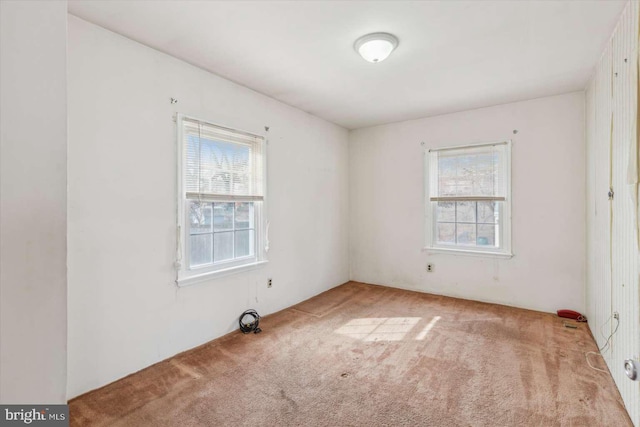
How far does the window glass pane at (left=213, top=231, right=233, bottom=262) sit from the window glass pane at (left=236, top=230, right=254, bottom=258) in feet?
0.32

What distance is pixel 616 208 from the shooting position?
2.14 metres

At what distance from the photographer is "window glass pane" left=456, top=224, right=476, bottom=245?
3.98m

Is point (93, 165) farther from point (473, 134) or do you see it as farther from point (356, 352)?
point (473, 134)

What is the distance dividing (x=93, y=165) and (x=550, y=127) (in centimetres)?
448

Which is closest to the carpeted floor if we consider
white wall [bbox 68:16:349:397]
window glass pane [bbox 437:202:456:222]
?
A: white wall [bbox 68:16:349:397]

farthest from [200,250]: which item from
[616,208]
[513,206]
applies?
[513,206]

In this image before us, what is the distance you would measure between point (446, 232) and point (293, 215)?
2.12 m

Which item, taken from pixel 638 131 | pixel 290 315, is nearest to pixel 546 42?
pixel 638 131

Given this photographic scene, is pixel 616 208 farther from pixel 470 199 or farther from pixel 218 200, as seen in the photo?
pixel 218 200

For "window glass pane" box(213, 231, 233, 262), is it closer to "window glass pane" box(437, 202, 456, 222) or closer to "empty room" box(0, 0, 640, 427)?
"empty room" box(0, 0, 640, 427)

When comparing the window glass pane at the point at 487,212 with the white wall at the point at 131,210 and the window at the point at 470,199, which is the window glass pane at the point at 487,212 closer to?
the window at the point at 470,199

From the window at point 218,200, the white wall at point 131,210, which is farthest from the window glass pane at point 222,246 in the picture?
the white wall at point 131,210

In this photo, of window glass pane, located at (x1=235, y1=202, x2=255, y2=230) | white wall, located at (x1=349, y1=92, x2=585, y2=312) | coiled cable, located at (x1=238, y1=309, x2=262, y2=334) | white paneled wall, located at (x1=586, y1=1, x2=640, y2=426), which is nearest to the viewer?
white paneled wall, located at (x1=586, y1=1, x2=640, y2=426)

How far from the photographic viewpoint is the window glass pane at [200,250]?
273cm
